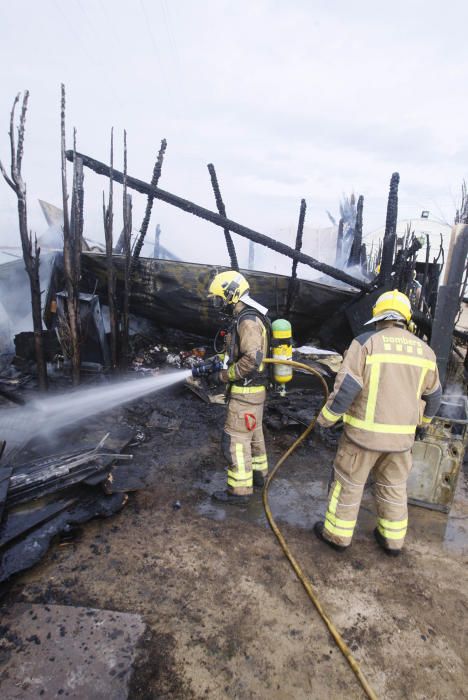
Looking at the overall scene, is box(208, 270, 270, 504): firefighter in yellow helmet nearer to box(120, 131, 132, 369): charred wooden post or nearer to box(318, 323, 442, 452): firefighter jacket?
box(318, 323, 442, 452): firefighter jacket

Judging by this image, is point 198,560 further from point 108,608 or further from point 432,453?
point 432,453

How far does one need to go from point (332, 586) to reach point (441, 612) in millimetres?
745

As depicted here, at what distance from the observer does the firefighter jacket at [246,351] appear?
3764 millimetres

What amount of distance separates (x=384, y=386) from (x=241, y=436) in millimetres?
1562

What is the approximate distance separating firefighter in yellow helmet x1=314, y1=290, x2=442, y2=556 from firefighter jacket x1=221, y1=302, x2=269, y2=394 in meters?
0.89

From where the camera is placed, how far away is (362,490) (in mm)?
3100

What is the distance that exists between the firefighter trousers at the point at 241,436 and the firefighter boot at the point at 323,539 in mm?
721


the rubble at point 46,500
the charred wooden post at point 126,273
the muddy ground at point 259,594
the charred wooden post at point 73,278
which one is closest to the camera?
the muddy ground at point 259,594

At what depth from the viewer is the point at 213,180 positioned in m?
8.59

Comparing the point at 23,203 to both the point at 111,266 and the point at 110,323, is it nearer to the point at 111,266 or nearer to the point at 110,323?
the point at 111,266

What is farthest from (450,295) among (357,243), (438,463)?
(357,243)

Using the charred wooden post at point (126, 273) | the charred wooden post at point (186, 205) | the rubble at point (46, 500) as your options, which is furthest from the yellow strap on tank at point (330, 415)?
the charred wooden post at point (126, 273)

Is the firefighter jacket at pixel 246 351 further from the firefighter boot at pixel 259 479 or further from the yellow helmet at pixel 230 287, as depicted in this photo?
the firefighter boot at pixel 259 479

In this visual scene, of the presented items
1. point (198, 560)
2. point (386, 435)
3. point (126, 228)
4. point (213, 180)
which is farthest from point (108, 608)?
point (213, 180)
